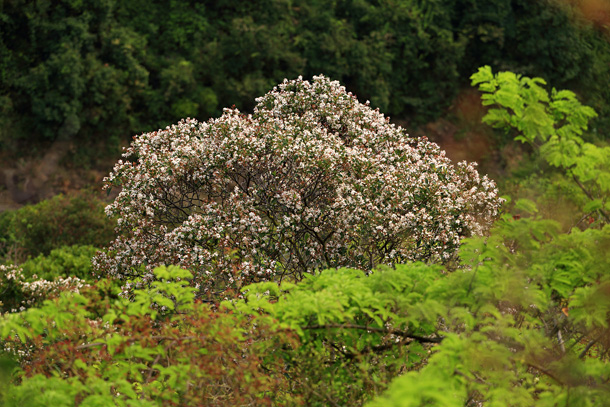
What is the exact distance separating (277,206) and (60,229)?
30.3 feet

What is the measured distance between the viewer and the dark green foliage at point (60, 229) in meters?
16.8

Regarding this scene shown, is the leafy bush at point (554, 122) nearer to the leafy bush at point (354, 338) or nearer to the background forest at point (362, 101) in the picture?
the background forest at point (362, 101)

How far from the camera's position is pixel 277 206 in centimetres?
966

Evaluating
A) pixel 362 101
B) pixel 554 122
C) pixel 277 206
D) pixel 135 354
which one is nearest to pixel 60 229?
pixel 277 206

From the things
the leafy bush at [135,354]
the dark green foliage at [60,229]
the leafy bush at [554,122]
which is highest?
the dark green foliage at [60,229]

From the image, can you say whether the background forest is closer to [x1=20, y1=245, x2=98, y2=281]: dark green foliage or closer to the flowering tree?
[x1=20, y1=245, x2=98, y2=281]: dark green foliage

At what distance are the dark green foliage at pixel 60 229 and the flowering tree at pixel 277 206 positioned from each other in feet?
21.4

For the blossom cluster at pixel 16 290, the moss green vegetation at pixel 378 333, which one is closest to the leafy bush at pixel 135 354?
the moss green vegetation at pixel 378 333

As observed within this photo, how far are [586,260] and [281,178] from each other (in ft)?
15.5

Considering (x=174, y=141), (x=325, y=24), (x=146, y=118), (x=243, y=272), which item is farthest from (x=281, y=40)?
(x=243, y=272)

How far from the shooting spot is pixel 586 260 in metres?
6.11

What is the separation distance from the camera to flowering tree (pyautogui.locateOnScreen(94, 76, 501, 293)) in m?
9.33

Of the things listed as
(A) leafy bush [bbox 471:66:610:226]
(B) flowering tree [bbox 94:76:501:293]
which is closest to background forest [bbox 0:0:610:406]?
(A) leafy bush [bbox 471:66:610:226]

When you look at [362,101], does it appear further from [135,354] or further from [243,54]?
[135,354]
